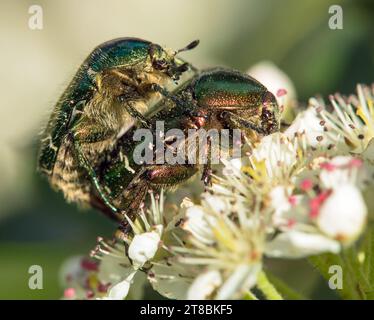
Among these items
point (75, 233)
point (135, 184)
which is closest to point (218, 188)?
point (135, 184)

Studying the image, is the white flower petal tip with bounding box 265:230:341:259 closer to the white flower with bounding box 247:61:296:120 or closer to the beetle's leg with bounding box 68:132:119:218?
the beetle's leg with bounding box 68:132:119:218

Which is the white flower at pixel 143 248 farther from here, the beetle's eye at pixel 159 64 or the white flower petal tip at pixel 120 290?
the beetle's eye at pixel 159 64

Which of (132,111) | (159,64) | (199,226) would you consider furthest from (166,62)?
(199,226)

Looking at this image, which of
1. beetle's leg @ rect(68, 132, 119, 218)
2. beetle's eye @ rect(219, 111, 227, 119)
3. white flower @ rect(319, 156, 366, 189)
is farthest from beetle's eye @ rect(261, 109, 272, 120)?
beetle's leg @ rect(68, 132, 119, 218)

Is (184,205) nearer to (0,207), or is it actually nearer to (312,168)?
(312,168)

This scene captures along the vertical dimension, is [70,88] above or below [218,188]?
above

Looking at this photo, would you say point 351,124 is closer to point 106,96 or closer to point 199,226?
point 199,226

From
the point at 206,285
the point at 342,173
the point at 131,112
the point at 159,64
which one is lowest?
the point at 206,285

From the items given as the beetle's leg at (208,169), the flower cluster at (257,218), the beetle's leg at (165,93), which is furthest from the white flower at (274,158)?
the beetle's leg at (165,93)
